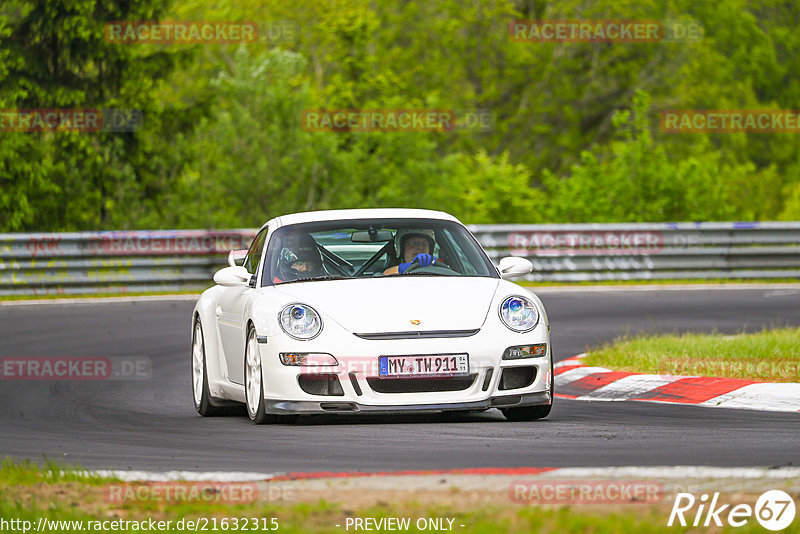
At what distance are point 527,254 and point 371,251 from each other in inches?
528

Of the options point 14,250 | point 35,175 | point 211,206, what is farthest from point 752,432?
point 211,206

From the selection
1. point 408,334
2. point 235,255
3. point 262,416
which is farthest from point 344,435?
point 235,255

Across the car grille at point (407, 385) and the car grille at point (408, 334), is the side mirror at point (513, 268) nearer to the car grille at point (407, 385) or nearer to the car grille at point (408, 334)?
the car grille at point (408, 334)

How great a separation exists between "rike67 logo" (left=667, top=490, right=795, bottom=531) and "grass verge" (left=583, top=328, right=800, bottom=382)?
539cm

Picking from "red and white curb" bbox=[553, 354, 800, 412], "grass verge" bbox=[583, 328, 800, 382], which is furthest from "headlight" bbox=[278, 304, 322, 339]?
"grass verge" bbox=[583, 328, 800, 382]

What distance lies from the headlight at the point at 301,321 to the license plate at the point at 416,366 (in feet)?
1.46

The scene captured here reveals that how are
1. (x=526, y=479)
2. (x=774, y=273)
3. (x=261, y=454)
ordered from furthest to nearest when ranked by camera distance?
(x=774, y=273), (x=261, y=454), (x=526, y=479)

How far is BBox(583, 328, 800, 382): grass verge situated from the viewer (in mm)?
11352

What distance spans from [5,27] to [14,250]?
20.6 feet

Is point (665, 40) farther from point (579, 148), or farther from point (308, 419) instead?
point (308, 419)

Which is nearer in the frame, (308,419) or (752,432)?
(752,432)

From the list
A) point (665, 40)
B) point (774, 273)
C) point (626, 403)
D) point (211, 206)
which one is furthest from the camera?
point (665, 40)

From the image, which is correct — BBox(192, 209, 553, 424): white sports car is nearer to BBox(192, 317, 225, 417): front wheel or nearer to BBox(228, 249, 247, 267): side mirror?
BBox(192, 317, 225, 417): front wheel

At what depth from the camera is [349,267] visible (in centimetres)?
1014
